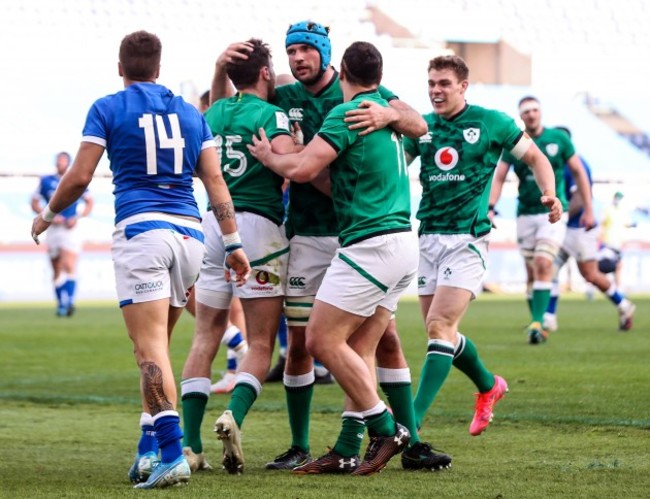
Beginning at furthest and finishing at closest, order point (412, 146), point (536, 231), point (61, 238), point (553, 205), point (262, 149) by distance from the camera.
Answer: point (61, 238) → point (536, 231) → point (412, 146) → point (553, 205) → point (262, 149)

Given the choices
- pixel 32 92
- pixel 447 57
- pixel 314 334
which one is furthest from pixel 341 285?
pixel 32 92

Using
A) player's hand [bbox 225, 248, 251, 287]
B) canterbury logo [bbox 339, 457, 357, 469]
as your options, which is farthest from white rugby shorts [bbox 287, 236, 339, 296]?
canterbury logo [bbox 339, 457, 357, 469]

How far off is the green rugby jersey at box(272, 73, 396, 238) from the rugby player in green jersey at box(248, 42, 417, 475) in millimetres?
335

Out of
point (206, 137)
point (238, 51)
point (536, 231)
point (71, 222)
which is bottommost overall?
point (71, 222)

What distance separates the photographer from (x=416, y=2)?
4288 centimetres

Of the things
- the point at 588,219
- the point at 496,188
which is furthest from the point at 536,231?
the point at 496,188

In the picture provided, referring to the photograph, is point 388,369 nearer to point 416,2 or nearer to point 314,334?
point 314,334

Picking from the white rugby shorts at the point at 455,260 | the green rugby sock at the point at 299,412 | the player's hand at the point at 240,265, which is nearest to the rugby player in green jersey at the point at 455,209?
the white rugby shorts at the point at 455,260

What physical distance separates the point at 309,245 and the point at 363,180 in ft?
1.89

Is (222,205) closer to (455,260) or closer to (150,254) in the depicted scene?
(150,254)

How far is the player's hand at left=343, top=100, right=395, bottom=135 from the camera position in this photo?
226 inches

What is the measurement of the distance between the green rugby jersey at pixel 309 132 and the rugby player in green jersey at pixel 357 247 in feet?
1.10

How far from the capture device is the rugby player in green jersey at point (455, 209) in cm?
707

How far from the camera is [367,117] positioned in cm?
576
